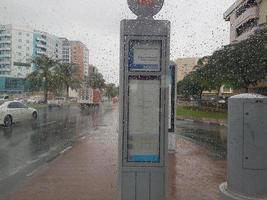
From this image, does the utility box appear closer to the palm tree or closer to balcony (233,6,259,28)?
balcony (233,6,259,28)

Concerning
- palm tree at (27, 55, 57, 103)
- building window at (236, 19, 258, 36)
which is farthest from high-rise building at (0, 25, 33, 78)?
building window at (236, 19, 258, 36)

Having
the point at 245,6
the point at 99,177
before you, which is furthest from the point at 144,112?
the point at 245,6

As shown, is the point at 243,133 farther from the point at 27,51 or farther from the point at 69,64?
the point at 27,51

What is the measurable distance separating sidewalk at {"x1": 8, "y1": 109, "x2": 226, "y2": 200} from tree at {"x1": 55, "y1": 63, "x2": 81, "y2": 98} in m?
63.7

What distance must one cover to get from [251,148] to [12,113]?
813 inches

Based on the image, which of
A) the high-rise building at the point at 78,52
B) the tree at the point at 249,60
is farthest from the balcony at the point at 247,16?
the high-rise building at the point at 78,52

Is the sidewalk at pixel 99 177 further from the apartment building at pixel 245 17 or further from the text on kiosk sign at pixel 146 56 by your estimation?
the apartment building at pixel 245 17

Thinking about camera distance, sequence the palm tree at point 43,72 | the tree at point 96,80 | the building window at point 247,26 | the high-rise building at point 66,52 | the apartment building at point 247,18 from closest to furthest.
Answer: the apartment building at point 247,18 → the building window at point 247,26 → the palm tree at point 43,72 → the high-rise building at point 66,52 → the tree at point 96,80

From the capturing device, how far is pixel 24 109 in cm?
2647

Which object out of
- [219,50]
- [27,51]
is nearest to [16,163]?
[219,50]

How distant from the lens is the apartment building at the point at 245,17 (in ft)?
180

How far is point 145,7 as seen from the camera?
572 cm

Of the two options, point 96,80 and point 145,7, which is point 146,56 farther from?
point 96,80

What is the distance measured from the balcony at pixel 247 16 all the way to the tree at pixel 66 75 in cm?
3097
